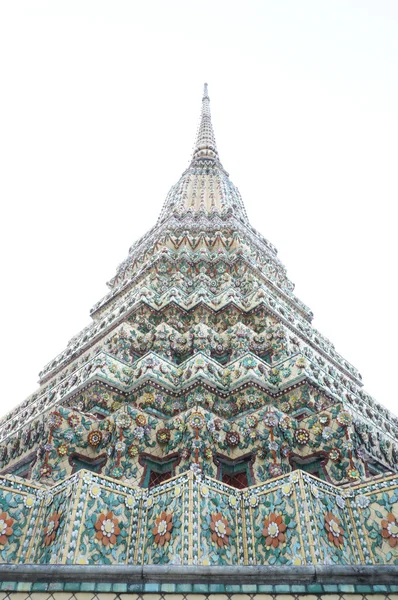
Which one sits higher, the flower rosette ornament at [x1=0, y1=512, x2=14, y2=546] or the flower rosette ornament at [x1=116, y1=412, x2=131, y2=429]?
the flower rosette ornament at [x1=116, y1=412, x2=131, y2=429]

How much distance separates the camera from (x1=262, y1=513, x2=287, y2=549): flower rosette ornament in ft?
22.5

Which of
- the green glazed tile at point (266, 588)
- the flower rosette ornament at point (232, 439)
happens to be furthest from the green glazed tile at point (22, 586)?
the flower rosette ornament at point (232, 439)

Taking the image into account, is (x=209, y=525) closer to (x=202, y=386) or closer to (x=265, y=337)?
(x=202, y=386)

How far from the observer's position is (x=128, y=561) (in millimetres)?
6949

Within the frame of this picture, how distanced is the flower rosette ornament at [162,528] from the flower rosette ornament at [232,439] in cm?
307

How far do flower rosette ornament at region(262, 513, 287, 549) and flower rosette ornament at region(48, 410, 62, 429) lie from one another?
15.3 feet

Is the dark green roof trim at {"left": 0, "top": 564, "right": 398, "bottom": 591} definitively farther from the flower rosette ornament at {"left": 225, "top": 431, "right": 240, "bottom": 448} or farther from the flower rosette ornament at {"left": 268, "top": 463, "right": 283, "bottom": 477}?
the flower rosette ornament at {"left": 225, "top": 431, "right": 240, "bottom": 448}

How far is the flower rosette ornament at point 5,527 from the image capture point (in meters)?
6.96

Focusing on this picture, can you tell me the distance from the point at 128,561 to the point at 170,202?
2045 centimetres

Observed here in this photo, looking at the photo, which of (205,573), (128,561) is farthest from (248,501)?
(205,573)

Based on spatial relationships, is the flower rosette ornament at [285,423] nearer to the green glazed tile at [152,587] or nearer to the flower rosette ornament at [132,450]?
the flower rosette ornament at [132,450]

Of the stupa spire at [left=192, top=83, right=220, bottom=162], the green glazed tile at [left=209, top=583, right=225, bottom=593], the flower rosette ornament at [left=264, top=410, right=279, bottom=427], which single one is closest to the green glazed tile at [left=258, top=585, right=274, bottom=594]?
the green glazed tile at [left=209, top=583, right=225, bottom=593]

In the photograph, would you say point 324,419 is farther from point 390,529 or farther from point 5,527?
point 5,527

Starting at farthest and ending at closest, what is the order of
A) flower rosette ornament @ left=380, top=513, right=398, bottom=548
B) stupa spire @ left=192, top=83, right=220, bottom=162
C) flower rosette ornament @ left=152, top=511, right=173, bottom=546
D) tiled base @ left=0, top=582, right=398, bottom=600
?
stupa spire @ left=192, top=83, right=220, bottom=162 → flower rosette ornament @ left=152, top=511, right=173, bottom=546 → flower rosette ornament @ left=380, top=513, right=398, bottom=548 → tiled base @ left=0, top=582, right=398, bottom=600
